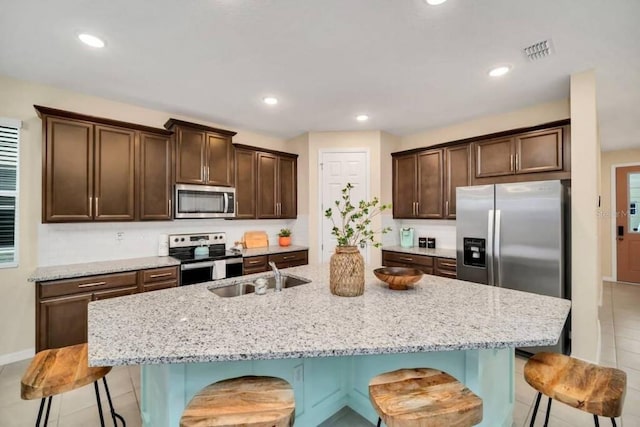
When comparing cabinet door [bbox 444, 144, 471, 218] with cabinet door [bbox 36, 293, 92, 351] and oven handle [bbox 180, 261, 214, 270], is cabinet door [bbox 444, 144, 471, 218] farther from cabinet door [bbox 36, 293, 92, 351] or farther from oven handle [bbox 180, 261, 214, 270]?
cabinet door [bbox 36, 293, 92, 351]

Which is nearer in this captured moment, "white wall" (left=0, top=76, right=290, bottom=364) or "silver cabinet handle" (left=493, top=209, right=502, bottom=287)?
"white wall" (left=0, top=76, right=290, bottom=364)

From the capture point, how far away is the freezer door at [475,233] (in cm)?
314

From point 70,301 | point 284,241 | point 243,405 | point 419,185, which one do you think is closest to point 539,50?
point 419,185

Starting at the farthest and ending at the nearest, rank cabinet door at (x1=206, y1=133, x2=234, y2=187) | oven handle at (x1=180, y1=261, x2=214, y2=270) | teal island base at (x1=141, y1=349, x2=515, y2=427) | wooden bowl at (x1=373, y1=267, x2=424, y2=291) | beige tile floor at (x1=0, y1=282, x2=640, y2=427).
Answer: cabinet door at (x1=206, y1=133, x2=234, y2=187) → oven handle at (x1=180, y1=261, x2=214, y2=270) → beige tile floor at (x1=0, y1=282, x2=640, y2=427) → wooden bowl at (x1=373, y1=267, x2=424, y2=291) → teal island base at (x1=141, y1=349, x2=515, y2=427)

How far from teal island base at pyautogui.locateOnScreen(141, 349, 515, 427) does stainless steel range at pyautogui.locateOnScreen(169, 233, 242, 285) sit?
5.50ft

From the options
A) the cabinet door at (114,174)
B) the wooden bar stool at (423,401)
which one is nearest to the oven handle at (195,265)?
the cabinet door at (114,174)

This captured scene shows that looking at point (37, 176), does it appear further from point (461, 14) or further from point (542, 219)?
point (542, 219)

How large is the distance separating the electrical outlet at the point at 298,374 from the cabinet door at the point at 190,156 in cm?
267

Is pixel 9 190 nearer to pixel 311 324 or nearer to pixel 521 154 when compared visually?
pixel 311 324

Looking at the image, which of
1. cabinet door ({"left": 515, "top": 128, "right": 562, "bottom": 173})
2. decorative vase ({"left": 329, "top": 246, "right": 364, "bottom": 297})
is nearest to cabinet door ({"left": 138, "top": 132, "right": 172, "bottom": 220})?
decorative vase ({"left": 329, "top": 246, "right": 364, "bottom": 297})

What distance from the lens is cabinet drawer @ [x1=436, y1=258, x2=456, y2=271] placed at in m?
3.60

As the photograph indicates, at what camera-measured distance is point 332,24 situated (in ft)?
6.63

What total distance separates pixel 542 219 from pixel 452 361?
2.04m

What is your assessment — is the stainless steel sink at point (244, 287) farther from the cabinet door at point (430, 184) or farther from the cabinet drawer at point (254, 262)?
the cabinet door at point (430, 184)
